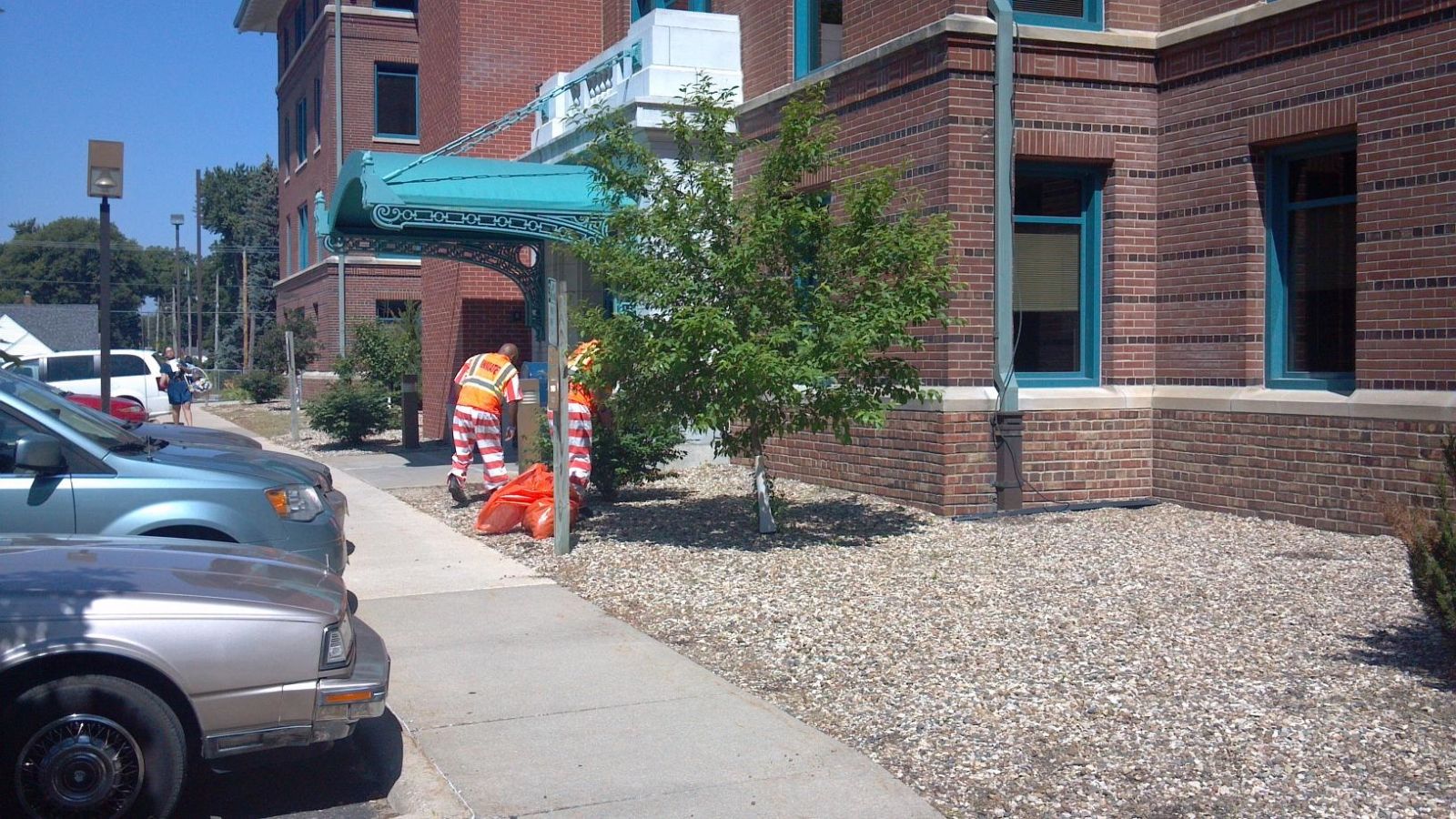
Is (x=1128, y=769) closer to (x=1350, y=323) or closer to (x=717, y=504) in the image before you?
(x=1350, y=323)

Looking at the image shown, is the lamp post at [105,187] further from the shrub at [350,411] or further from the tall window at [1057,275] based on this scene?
the tall window at [1057,275]

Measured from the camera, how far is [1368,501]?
10.4 meters

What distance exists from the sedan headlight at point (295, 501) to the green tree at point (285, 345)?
26.3 meters

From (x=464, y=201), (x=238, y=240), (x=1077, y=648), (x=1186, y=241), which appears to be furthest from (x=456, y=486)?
(x=238, y=240)

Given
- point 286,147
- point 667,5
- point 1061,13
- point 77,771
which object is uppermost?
point 286,147

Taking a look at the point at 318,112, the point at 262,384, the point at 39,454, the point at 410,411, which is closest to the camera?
the point at 39,454

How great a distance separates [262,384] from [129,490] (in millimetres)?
34473

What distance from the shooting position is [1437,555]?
6359mm

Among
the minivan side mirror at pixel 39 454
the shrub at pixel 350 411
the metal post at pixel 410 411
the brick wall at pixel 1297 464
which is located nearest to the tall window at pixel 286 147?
the shrub at pixel 350 411

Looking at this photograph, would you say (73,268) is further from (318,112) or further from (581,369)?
(581,369)

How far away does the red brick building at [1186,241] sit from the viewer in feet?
33.4

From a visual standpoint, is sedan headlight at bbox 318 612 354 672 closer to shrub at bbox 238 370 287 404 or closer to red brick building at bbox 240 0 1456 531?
red brick building at bbox 240 0 1456 531

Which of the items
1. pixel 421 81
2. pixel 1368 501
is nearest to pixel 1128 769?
pixel 1368 501

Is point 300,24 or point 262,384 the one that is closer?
point 300,24
